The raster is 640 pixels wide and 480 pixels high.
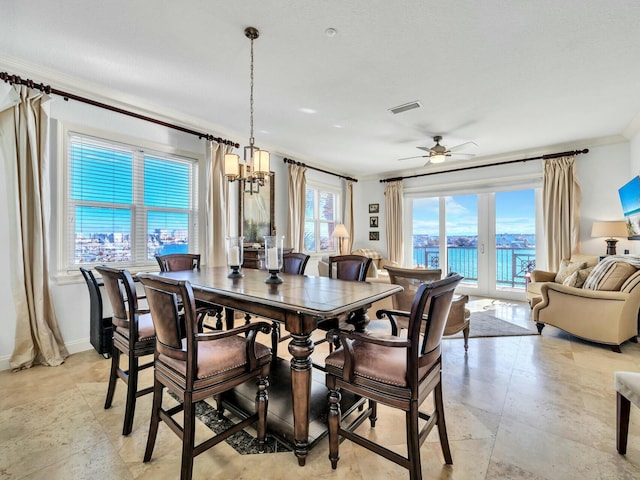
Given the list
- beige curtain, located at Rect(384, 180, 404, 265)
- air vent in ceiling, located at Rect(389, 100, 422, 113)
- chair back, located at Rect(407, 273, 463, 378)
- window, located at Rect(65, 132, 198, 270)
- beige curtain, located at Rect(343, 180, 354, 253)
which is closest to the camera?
chair back, located at Rect(407, 273, 463, 378)

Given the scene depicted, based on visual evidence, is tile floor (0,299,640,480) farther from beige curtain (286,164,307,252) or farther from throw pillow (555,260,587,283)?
beige curtain (286,164,307,252)

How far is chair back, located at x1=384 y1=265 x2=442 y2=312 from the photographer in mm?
2412

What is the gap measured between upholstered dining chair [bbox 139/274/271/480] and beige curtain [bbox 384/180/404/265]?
5.23m

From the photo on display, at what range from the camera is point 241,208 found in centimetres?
451

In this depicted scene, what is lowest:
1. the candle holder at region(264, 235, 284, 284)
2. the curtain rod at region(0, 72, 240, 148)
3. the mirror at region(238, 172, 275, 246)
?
the candle holder at region(264, 235, 284, 284)

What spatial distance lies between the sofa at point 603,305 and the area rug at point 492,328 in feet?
1.22

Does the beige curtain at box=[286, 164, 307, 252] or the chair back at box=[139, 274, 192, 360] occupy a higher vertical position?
the beige curtain at box=[286, 164, 307, 252]

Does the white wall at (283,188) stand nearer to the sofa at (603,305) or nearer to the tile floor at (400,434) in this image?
the tile floor at (400,434)

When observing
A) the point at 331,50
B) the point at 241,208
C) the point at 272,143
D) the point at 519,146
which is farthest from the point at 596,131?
the point at 241,208

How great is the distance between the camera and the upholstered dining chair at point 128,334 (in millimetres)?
1780

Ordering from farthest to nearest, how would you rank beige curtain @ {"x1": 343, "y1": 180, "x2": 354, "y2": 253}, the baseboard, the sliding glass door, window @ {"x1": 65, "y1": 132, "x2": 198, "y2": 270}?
beige curtain @ {"x1": 343, "y1": 180, "x2": 354, "y2": 253} < the sliding glass door < window @ {"x1": 65, "y1": 132, "x2": 198, "y2": 270} < the baseboard

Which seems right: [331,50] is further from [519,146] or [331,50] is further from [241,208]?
[519,146]

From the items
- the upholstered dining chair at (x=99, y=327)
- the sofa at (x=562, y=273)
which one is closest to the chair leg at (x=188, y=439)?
the upholstered dining chair at (x=99, y=327)

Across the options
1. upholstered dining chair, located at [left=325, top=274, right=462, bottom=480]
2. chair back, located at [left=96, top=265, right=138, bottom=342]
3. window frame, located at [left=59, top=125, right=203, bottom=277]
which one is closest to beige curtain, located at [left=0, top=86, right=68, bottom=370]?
window frame, located at [left=59, top=125, right=203, bottom=277]
